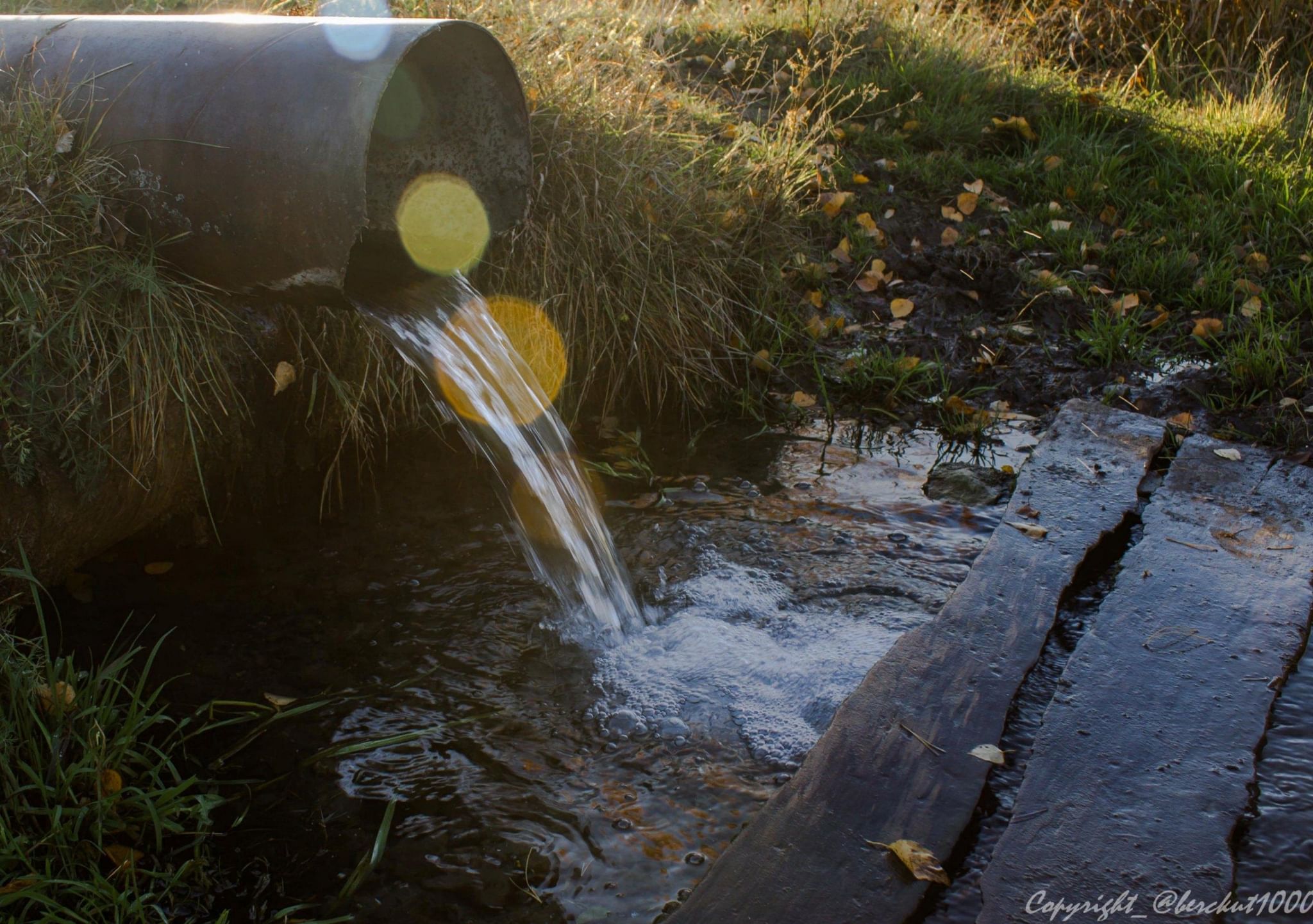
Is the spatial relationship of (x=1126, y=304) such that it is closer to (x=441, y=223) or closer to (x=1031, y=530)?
(x=1031, y=530)

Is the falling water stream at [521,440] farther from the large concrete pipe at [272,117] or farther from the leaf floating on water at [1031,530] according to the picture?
the leaf floating on water at [1031,530]

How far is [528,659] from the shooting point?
237cm

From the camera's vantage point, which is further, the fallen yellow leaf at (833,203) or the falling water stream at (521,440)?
the fallen yellow leaf at (833,203)

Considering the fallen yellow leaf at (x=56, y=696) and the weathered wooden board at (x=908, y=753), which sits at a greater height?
the weathered wooden board at (x=908, y=753)

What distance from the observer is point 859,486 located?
10.2 feet

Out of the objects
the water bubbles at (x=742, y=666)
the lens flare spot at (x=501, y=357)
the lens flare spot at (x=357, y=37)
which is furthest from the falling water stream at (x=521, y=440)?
the lens flare spot at (x=357, y=37)

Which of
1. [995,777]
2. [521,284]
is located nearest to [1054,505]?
[995,777]

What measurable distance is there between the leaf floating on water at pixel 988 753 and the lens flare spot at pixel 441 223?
191 cm

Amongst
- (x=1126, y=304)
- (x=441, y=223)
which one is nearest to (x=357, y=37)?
(x=441, y=223)

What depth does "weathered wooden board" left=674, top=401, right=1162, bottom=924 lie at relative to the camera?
5.29 ft

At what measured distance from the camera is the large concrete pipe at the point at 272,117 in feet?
7.50

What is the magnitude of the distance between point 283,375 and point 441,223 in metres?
0.61

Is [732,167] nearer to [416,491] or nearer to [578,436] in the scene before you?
[578,436]

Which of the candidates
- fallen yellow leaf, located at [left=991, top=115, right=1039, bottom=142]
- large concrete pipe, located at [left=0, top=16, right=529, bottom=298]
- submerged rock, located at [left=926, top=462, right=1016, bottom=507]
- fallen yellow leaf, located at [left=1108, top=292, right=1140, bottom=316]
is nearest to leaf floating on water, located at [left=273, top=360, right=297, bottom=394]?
large concrete pipe, located at [left=0, top=16, right=529, bottom=298]
